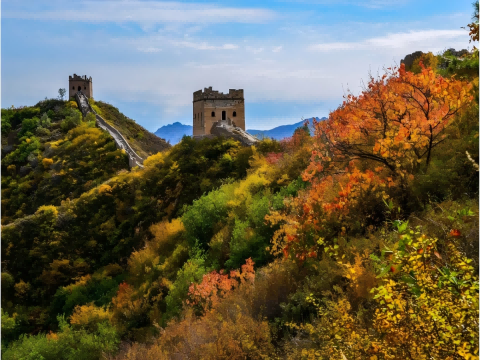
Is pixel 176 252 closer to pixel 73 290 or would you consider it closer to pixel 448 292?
pixel 73 290

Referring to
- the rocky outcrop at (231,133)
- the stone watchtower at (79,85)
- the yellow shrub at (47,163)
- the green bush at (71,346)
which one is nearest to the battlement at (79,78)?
the stone watchtower at (79,85)

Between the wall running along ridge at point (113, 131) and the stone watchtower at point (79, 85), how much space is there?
763 mm

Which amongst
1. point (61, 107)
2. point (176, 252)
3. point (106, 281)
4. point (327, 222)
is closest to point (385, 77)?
point (327, 222)

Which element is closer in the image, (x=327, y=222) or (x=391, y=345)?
(x=391, y=345)

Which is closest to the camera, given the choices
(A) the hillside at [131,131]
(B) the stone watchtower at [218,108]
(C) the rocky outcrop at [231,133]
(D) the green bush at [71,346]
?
(D) the green bush at [71,346]

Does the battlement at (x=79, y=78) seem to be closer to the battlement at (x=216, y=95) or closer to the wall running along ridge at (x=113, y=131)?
the wall running along ridge at (x=113, y=131)

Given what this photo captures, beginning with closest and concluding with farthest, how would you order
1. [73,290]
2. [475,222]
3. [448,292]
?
[448,292] → [475,222] → [73,290]

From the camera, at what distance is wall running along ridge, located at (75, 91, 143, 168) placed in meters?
47.0

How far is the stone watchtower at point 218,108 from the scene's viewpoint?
46.7 meters

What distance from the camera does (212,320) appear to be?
13844 mm

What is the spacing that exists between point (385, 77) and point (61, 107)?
59.8 meters

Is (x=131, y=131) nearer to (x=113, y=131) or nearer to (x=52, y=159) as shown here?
(x=113, y=131)

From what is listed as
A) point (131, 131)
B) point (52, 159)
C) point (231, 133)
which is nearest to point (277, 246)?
point (231, 133)

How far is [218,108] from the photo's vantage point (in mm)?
46938
